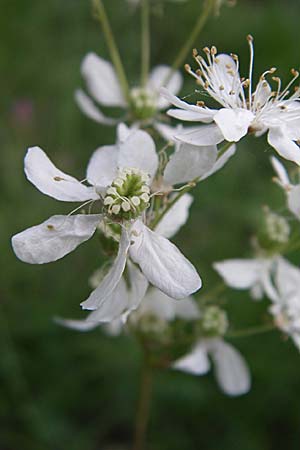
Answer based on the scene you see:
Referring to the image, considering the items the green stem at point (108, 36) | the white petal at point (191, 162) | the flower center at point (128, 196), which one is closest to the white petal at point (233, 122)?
the white petal at point (191, 162)

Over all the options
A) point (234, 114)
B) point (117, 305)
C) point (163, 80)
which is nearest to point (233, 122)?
point (234, 114)

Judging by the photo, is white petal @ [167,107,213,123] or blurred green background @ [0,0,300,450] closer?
white petal @ [167,107,213,123]

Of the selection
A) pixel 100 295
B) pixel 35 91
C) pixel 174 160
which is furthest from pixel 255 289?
pixel 35 91

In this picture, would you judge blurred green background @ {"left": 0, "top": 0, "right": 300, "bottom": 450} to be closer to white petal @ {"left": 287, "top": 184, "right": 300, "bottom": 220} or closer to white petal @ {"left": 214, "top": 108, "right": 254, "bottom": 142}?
white petal @ {"left": 287, "top": 184, "right": 300, "bottom": 220}

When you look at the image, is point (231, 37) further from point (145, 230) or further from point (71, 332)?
point (145, 230)

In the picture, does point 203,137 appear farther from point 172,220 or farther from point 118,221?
point 172,220

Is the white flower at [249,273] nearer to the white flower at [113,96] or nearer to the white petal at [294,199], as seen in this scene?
the white petal at [294,199]

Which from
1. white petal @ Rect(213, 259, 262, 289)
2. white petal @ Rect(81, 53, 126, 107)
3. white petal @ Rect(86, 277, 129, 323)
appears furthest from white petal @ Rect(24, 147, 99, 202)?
white petal @ Rect(81, 53, 126, 107)
